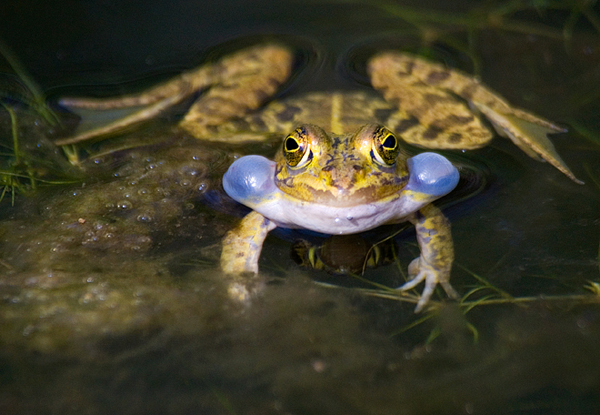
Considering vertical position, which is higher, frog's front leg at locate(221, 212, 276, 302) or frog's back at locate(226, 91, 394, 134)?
frog's back at locate(226, 91, 394, 134)

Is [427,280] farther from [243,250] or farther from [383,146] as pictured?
[243,250]

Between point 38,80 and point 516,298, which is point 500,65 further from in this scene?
point 38,80

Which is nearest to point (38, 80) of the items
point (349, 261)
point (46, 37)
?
point (46, 37)

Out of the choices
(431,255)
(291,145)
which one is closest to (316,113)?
(291,145)

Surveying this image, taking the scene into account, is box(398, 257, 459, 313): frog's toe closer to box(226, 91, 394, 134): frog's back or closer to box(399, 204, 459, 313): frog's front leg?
box(399, 204, 459, 313): frog's front leg

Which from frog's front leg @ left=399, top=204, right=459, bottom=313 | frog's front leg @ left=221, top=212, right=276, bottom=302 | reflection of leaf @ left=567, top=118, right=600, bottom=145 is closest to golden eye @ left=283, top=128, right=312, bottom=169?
frog's front leg @ left=221, top=212, right=276, bottom=302

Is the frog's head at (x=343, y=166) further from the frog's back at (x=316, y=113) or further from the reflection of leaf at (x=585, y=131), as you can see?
the reflection of leaf at (x=585, y=131)

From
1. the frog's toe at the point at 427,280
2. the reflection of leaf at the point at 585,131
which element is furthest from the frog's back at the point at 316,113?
the reflection of leaf at the point at 585,131
